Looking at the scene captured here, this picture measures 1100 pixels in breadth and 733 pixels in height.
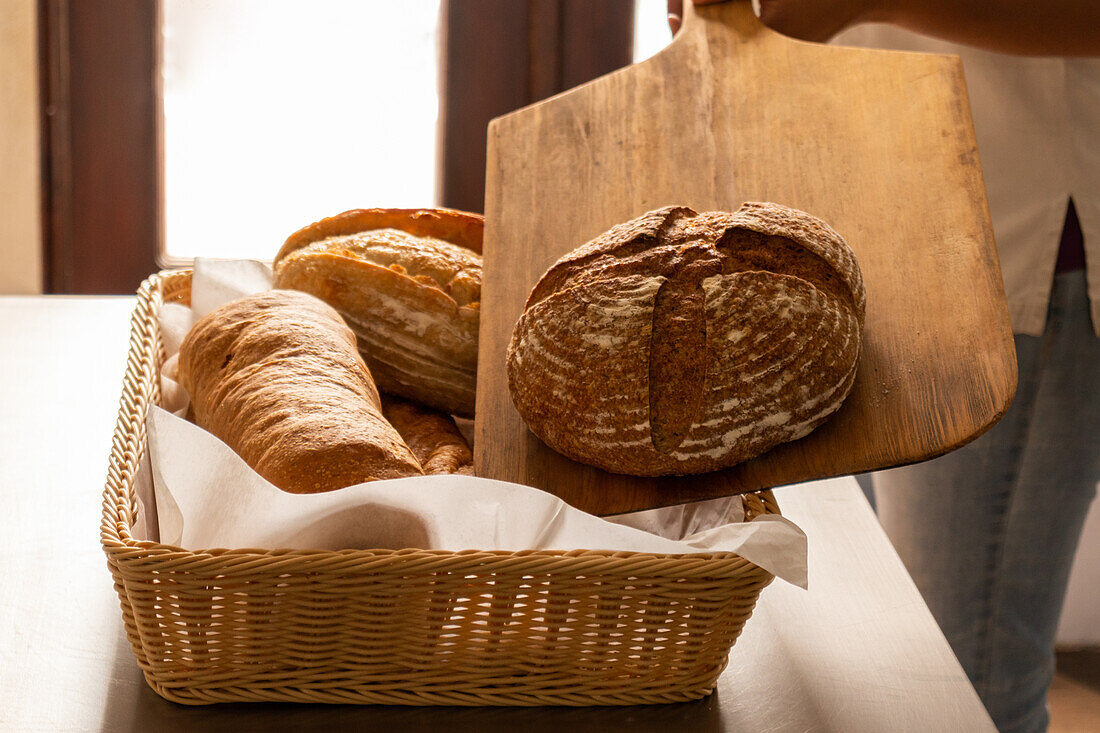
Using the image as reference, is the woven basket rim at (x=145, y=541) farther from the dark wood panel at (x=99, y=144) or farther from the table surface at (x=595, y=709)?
the dark wood panel at (x=99, y=144)

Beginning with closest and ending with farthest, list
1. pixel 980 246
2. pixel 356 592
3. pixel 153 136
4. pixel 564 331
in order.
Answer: pixel 356 592
pixel 564 331
pixel 980 246
pixel 153 136

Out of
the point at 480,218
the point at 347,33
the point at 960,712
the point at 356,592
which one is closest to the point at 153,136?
the point at 347,33

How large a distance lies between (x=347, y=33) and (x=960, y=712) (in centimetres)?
184

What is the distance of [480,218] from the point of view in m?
1.09

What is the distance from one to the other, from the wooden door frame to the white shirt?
40.6 inches

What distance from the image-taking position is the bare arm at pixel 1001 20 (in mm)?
1007

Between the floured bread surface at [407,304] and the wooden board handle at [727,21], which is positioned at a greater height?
the wooden board handle at [727,21]

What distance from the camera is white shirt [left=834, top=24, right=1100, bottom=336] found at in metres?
1.17

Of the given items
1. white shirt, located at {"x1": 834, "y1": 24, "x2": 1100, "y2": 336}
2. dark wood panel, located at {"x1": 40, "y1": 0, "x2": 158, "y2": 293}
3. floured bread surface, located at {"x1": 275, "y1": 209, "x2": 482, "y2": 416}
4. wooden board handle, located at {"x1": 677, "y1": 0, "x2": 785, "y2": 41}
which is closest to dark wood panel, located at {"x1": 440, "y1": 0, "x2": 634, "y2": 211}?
dark wood panel, located at {"x1": 40, "y1": 0, "x2": 158, "y2": 293}

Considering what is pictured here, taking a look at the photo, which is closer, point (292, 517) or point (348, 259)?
point (292, 517)

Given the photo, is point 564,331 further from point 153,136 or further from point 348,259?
point 153,136

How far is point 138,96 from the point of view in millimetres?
2047

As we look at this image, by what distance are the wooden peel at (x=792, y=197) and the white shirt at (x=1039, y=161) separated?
0.20 meters

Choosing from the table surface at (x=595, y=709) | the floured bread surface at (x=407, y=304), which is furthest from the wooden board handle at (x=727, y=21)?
the table surface at (x=595, y=709)
